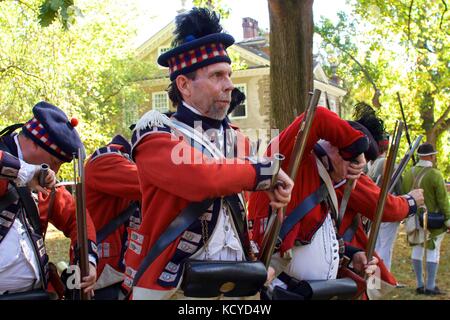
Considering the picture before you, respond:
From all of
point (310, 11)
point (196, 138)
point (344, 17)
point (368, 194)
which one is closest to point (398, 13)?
point (310, 11)

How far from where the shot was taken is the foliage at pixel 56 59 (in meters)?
18.2

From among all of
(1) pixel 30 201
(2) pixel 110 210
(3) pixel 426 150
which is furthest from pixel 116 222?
(3) pixel 426 150

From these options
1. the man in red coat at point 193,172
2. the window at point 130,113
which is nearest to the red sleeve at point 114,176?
the man in red coat at point 193,172

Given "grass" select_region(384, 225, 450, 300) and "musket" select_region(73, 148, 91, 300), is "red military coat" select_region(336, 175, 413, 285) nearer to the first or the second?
"musket" select_region(73, 148, 91, 300)

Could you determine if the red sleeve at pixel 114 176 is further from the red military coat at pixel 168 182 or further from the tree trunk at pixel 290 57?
the tree trunk at pixel 290 57

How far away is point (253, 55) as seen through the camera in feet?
106

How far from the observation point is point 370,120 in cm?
404

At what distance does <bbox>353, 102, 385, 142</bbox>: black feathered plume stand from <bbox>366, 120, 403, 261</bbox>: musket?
1.35 ft

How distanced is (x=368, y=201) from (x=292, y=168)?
0.93 m

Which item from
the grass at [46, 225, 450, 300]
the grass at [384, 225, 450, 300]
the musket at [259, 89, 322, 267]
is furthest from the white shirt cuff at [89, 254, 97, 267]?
the grass at [384, 225, 450, 300]

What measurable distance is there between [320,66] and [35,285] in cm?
3635

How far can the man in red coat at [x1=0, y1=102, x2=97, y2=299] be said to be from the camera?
3.34 meters

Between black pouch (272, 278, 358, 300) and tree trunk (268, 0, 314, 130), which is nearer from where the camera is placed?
black pouch (272, 278, 358, 300)

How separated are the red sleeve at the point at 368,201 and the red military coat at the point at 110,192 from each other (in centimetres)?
135
